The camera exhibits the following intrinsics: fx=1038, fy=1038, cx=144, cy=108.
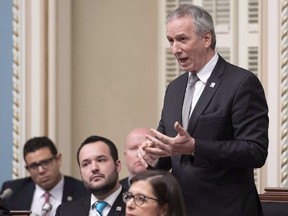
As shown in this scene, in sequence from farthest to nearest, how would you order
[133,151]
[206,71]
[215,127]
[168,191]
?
[133,151] < [206,71] < [215,127] < [168,191]

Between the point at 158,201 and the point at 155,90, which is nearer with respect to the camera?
the point at 158,201

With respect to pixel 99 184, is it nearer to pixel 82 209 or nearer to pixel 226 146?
pixel 82 209

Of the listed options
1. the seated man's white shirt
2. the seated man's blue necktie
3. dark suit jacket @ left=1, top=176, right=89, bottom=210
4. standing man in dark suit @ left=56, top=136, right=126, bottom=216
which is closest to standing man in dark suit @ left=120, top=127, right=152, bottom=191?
dark suit jacket @ left=1, top=176, right=89, bottom=210

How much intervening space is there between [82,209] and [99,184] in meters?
0.17

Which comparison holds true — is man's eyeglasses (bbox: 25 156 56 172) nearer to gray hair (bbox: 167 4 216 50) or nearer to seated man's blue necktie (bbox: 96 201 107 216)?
seated man's blue necktie (bbox: 96 201 107 216)

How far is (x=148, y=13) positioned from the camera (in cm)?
783

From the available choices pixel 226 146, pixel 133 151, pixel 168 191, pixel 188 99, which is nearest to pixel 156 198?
pixel 168 191

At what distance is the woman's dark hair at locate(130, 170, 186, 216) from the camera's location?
4.46m

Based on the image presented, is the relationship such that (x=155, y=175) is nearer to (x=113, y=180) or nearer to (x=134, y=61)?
(x=113, y=180)

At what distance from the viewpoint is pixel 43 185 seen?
7.55m

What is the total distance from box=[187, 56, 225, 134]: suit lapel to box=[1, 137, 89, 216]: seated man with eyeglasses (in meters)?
2.90

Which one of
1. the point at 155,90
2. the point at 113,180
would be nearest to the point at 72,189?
the point at 155,90

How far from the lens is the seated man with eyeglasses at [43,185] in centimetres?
749

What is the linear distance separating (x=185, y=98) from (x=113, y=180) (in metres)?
1.31
